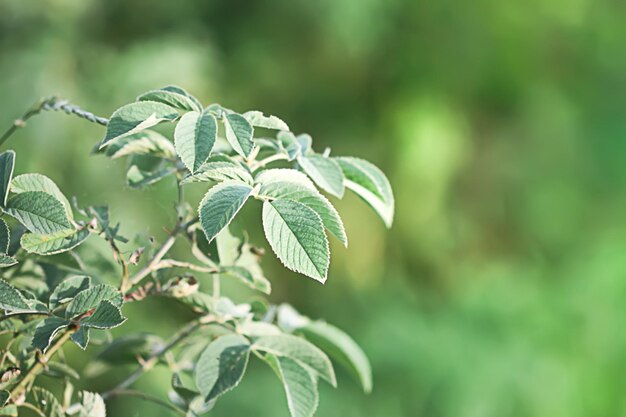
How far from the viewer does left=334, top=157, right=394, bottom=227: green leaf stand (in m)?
0.58

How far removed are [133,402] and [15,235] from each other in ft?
5.65

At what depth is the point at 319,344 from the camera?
2.27 ft

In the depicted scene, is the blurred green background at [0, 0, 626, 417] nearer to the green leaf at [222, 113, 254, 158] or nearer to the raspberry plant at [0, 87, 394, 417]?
the raspberry plant at [0, 87, 394, 417]

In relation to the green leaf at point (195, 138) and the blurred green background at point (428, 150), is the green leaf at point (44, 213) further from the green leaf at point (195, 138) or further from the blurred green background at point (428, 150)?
the blurred green background at point (428, 150)

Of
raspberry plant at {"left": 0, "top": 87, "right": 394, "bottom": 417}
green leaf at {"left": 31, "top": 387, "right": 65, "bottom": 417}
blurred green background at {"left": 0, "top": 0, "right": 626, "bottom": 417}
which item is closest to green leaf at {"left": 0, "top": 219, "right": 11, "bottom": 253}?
raspberry plant at {"left": 0, "top": 87, "right": 394, "bottom": 417}

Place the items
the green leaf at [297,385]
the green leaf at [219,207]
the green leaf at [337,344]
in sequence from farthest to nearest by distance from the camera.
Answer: the green leaf at [337,344], the green leaf at [297,385], the green leaf at [219,207]

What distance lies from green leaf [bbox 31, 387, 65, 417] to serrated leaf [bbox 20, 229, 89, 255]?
→ 0.09m

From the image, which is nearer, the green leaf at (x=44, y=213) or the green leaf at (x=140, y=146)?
the green leaf at (x=44, y=213)

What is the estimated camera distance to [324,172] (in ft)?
1.76

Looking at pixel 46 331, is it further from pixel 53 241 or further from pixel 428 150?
pixel 428 150

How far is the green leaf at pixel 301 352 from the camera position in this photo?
569mm

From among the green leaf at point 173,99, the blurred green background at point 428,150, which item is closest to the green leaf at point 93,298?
the green leaf at point 173,99

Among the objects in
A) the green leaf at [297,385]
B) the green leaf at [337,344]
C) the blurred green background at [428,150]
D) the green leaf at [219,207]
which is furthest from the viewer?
the blurred green background at [428,150]

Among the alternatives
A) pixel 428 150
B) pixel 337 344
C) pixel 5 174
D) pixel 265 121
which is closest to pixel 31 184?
pixel 5 174
